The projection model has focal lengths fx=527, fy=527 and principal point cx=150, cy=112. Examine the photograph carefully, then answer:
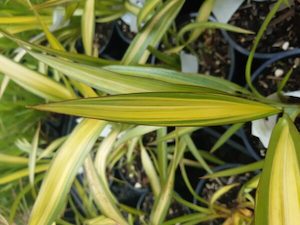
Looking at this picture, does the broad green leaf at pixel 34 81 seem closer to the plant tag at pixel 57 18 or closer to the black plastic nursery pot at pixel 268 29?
the plant tag at pixel 57 18

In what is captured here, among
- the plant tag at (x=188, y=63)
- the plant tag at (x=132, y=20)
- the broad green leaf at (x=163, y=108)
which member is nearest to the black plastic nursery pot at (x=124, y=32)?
the plant tag at (x=132, y=20)

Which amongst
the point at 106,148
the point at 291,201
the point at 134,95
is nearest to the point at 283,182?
the point at 291,201

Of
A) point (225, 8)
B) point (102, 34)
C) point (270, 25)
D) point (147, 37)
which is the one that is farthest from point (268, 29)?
point (102, 34)

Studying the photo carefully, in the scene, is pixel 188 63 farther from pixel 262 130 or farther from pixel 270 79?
pixel 262 130

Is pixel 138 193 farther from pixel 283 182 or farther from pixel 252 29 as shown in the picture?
pixel 283 182

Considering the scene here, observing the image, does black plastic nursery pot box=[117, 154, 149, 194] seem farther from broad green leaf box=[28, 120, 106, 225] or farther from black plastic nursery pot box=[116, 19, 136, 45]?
broad green leaf box=[28, 120, 106, 225]

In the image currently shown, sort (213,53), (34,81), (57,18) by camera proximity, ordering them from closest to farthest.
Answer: (34,81) → (57,18) → (213,53)
